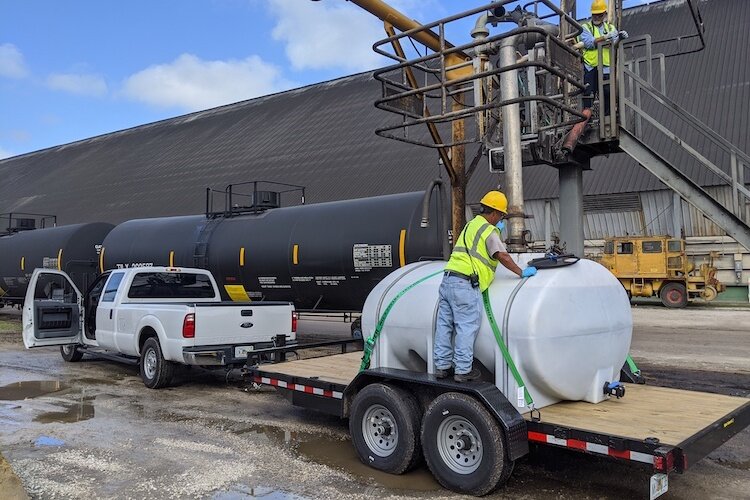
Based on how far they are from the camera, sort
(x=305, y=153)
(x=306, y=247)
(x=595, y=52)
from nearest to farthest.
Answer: (x=595, y=52), (x=306, y=247), (x=305, y=153)

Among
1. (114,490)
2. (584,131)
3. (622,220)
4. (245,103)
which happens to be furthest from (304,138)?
(114,490)

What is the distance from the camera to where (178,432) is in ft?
23.7

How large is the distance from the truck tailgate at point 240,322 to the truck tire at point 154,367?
86cm

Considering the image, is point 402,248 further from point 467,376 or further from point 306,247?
point 467,376

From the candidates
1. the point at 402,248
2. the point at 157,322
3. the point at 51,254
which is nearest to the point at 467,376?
the point at 402,248

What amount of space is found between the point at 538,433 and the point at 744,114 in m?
25.7

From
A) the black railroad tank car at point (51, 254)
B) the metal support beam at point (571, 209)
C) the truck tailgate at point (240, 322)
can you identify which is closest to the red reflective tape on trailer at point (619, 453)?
the metal support beam at point (571, 209)

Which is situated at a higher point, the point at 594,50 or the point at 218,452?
the point at 594,50

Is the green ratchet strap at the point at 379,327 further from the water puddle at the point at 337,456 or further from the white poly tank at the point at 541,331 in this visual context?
the water puddle at the point at 337,456

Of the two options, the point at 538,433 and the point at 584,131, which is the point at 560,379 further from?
the point at 584,131

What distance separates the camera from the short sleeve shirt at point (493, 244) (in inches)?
218

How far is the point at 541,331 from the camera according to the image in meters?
5.19

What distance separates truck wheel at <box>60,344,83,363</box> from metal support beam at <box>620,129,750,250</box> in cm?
1088

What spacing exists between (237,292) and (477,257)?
9.32 m
